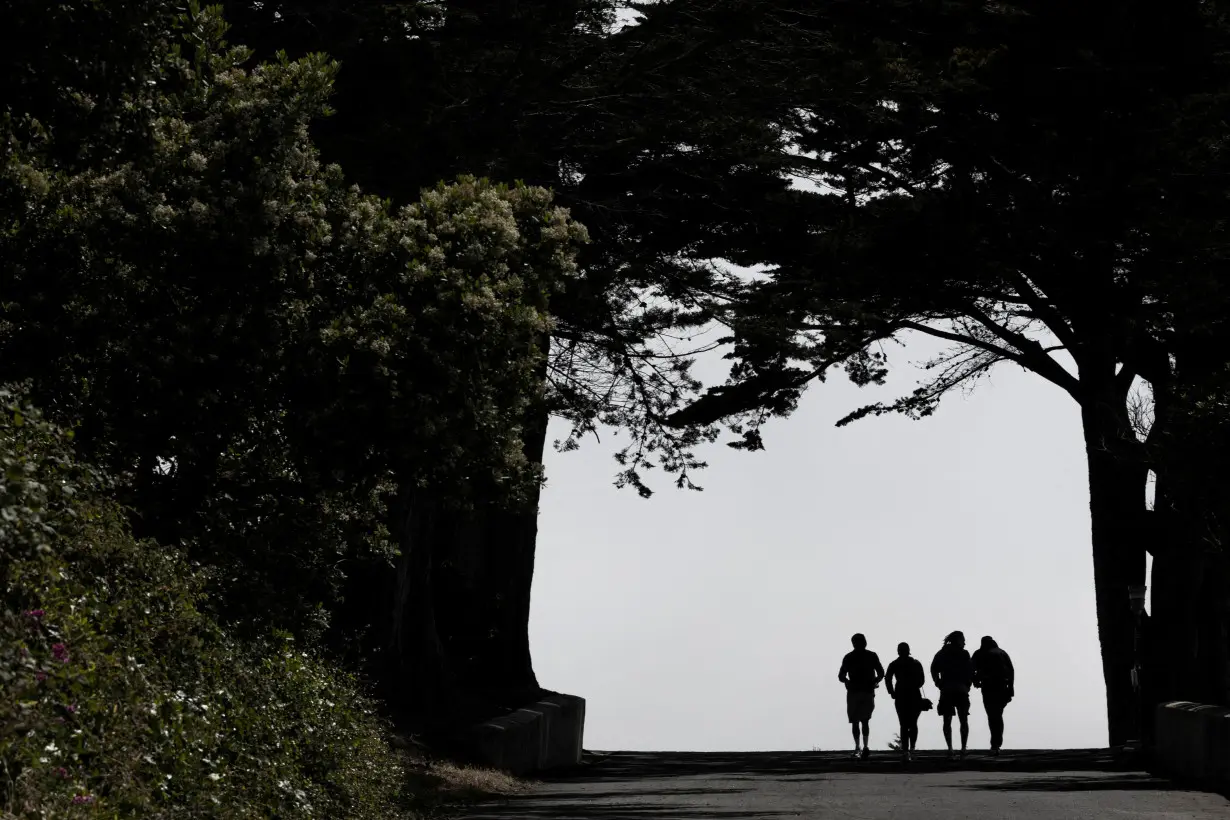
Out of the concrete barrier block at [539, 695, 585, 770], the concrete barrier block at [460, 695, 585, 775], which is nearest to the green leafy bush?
the concrete barrier block at [460, 695, 585, 775]

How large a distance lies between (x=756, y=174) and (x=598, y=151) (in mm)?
4855

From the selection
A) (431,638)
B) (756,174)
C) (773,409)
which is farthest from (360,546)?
(773,409)

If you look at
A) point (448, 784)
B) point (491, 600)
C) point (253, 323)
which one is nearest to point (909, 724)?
point (491, 600)

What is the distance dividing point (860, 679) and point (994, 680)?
6.71 ft

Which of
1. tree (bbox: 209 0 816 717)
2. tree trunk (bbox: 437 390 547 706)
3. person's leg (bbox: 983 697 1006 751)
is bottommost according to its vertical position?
person's leg (bbox: 983 697 1006 751)

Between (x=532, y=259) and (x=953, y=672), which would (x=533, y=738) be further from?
(x=532, y=259)

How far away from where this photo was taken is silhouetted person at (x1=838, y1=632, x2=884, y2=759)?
25.1m

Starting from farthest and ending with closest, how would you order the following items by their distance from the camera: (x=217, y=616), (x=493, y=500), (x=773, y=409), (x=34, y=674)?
1. (x=773, y=409)
2. (x=493, y=500)
3. (x=217, y=616)
4. (x=34, y=674)

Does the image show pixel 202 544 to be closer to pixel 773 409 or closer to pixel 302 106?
pixel 302 106

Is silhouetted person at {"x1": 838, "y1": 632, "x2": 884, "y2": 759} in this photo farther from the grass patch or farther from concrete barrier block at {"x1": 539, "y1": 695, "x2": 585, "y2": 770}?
the grass patch

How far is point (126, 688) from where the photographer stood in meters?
9.36

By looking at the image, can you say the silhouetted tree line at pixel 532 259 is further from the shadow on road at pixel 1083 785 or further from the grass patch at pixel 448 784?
the shadow on road at pixel 1083 785

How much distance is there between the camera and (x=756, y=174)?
81.9 ft

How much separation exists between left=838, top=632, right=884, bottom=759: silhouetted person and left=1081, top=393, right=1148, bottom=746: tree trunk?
5962 mm
